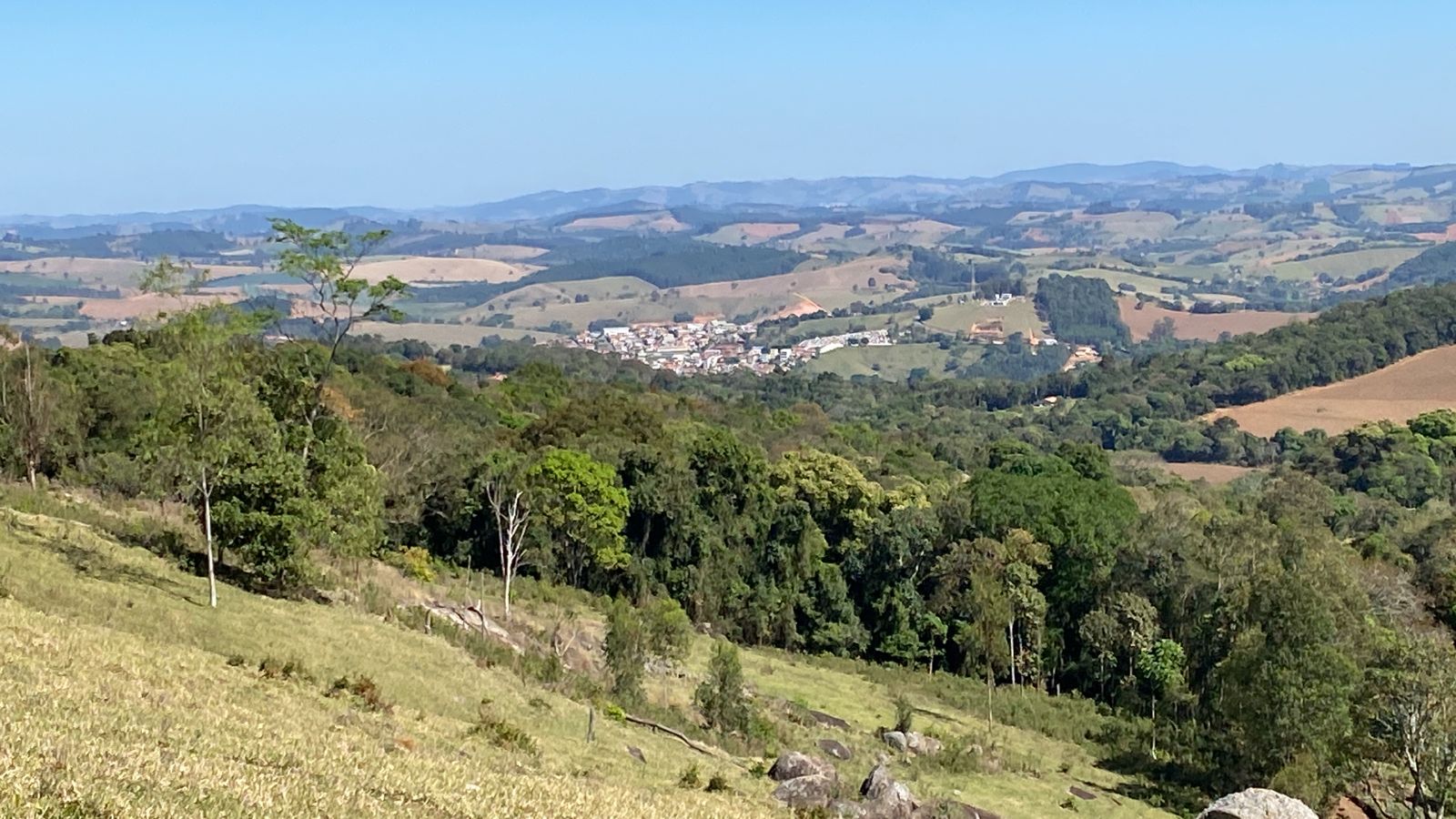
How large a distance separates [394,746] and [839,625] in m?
32.1

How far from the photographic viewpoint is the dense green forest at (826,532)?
25.3 meters

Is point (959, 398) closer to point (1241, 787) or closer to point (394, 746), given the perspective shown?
point (1241, 787)

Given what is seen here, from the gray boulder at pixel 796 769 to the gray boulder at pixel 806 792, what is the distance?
1.61 ft

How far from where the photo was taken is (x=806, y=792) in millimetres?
19406

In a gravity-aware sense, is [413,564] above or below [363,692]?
below

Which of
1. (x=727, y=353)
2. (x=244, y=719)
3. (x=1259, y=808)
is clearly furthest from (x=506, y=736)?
(x=727, y=353)

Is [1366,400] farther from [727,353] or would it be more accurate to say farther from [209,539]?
[209,539]

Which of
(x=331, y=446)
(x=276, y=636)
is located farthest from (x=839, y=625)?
(x=276, y=636)

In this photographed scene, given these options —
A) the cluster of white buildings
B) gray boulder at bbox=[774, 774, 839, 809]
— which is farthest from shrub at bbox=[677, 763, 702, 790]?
the cluster of white buildings

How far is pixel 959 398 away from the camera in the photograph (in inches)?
5226

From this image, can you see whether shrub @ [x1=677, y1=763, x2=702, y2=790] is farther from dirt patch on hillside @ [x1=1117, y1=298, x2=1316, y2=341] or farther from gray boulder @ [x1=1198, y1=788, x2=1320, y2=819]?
dirt patch on hillside @ [x1=1117, y1=298, x2=1316, y2=341]

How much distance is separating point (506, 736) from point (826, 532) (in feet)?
106

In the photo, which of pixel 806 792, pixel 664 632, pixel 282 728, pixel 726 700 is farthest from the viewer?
pixel 664 632

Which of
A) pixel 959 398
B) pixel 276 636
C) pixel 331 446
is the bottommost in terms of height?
pixel 959 398
